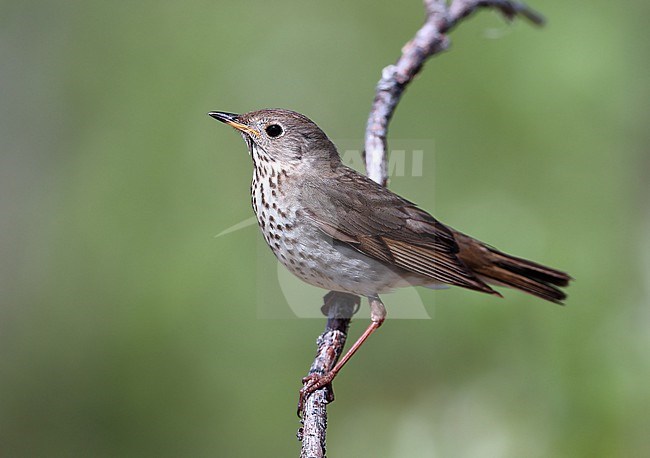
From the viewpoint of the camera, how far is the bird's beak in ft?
12.3

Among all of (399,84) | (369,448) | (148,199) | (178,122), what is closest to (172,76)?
(178,122)

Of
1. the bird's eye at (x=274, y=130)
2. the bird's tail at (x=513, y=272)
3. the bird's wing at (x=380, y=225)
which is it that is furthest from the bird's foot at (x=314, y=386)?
the bird's eye at (x=274, y=130)

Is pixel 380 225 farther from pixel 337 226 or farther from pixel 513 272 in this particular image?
pixel 513 272

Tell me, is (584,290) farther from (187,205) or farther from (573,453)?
(187,205)

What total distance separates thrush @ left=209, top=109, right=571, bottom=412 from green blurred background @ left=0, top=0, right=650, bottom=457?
105 centimetres

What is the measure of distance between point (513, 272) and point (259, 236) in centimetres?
204

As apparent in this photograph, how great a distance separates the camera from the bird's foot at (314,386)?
Result: 3.65 m

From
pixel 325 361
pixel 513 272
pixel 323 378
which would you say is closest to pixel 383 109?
pixel 513 272

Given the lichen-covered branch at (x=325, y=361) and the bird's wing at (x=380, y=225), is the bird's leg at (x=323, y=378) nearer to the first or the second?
the lichen-covered branch at (x=325, y=361)

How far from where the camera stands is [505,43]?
21.9 ft

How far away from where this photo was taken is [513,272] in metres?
4.20

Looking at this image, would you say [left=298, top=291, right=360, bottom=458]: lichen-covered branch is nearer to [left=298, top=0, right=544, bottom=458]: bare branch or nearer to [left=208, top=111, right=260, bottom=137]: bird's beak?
[left=298, top=0, right=544, bottom=458]: bare branch

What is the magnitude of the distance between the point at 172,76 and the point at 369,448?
11.5 ft

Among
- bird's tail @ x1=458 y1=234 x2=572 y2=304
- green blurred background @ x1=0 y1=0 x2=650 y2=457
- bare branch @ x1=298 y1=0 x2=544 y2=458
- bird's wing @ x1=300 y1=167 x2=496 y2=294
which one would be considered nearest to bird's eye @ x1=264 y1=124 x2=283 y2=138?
bird's wing @ x1=300 y1=167 x2=496 y2=294
